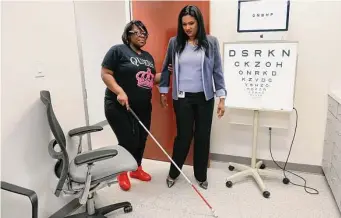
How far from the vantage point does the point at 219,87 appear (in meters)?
2.32

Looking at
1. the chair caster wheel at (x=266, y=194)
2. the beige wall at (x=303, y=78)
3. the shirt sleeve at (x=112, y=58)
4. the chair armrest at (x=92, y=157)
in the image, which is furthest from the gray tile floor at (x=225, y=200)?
the shirt sleeve at (x=112, y=58)

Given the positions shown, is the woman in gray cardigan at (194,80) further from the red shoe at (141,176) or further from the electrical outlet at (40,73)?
the electrical outlet at (40,73)

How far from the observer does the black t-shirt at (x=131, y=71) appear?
216cm

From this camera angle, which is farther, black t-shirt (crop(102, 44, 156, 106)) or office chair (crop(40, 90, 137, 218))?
black t-shirt (crop(102, 44, 156, 106))

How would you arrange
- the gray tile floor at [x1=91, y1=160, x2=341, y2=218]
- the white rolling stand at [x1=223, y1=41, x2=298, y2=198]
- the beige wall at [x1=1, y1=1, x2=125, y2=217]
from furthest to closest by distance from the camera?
the white rolling stand at [x1=223, y1=41, x2=298, y2=198], the gray tile floor at [x1=91, y1=160, x2=341, y2=218], the beige wall at [x1=1, y1=1, x2=125, y2=217]

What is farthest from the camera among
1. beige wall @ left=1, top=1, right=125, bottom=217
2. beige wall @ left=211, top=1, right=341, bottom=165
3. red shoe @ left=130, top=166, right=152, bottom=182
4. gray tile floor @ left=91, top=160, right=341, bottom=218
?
red shoe @ left=130, top=166, right=152, bottom=182

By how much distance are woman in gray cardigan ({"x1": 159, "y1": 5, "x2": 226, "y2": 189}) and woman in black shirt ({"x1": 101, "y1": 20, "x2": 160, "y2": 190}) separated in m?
0.22

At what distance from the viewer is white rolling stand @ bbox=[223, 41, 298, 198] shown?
7.46ft

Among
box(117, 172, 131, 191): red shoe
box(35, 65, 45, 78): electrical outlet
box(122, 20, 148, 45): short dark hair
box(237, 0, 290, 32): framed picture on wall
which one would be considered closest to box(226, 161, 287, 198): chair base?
box(117, 172, 131, 191): red shoe

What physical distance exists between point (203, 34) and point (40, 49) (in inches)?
48.0

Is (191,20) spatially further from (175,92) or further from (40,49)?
(40,49)

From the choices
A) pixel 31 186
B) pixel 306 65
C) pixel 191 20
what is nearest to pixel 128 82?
pixel 191 20

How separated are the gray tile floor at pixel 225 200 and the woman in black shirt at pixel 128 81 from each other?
0.32 meters

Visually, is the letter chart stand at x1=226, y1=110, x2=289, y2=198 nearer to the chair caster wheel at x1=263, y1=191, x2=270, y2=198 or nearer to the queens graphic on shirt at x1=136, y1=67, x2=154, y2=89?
the chair caster wheel at x1=263, y1=191, x2=270, y2=198
